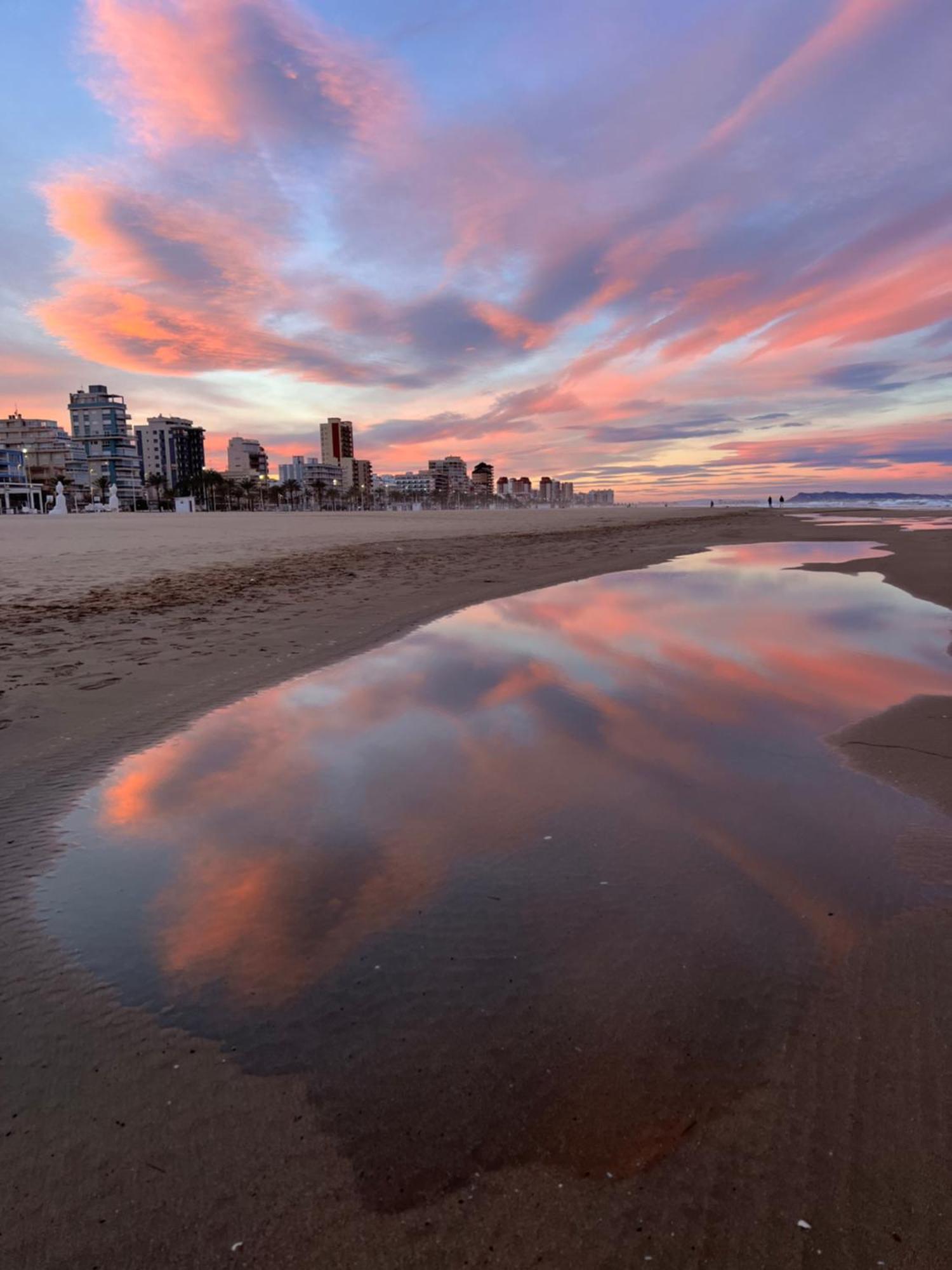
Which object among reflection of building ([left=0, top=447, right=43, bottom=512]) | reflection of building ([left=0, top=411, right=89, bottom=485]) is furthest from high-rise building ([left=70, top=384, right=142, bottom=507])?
reflection of building ([left=0, top=447, right=43, bottom=512])

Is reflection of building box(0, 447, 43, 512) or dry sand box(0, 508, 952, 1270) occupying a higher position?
reflection of building box(0, 447, 43, 512)

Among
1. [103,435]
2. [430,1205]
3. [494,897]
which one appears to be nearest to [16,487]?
[103,435]

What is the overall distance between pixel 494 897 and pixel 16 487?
163419 mm

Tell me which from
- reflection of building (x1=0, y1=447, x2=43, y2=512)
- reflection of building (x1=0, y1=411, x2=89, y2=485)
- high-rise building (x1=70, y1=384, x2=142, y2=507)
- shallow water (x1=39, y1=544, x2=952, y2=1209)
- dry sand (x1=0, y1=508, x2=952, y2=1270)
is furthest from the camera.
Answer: high-rise building (x1=70, y1=384, x2=142, y2=507)

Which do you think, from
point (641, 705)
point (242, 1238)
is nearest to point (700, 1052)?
point (242, 1238)

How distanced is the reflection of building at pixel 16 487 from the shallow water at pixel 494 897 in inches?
5463

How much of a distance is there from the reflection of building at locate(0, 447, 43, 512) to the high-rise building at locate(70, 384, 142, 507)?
1155 inches

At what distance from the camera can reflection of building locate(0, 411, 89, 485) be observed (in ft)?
554

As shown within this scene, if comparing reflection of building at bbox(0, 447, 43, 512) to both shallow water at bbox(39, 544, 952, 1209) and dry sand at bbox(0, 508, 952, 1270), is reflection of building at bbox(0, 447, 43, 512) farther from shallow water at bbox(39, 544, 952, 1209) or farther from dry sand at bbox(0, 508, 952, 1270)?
dry sand at bbox(0, 508, 952, 1270)

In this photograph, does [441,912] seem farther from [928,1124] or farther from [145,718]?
[145,718]

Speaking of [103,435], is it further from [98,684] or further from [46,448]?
[98,684]

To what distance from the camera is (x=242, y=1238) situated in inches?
84.0

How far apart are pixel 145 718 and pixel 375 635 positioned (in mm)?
4596

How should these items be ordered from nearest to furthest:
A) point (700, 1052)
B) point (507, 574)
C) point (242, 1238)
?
point (242, 1238)
point (700, 1052)
point (507, 574)
